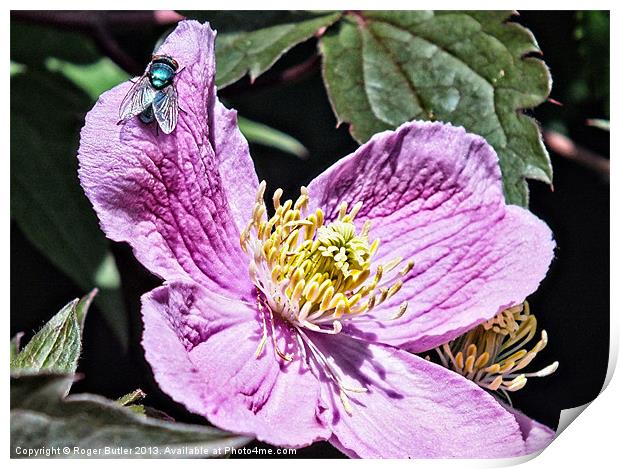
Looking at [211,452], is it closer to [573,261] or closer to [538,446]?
[538,446]

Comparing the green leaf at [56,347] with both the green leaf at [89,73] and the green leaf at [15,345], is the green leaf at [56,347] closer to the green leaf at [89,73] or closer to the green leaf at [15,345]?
the green leaf at [15,345]

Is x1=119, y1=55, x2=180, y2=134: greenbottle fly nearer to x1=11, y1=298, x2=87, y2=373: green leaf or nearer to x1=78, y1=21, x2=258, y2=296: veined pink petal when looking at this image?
x1=78, y1=21, x2=258, y2=296: veined pink petal

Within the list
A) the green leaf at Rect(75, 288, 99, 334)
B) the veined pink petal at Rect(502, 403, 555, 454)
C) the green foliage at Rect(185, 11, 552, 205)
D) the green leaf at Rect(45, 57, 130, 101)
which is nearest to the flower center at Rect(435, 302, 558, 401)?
the veined pink petal at Rect(502, 403, 555, 454)

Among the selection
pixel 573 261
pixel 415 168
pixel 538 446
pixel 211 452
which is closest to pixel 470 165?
pixel 415 168

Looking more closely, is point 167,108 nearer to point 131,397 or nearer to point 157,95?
point 157,95

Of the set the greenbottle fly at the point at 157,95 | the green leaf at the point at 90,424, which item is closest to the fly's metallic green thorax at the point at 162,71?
the greenbottle fly at the point at 157,95

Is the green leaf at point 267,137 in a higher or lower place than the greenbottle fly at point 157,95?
lower
